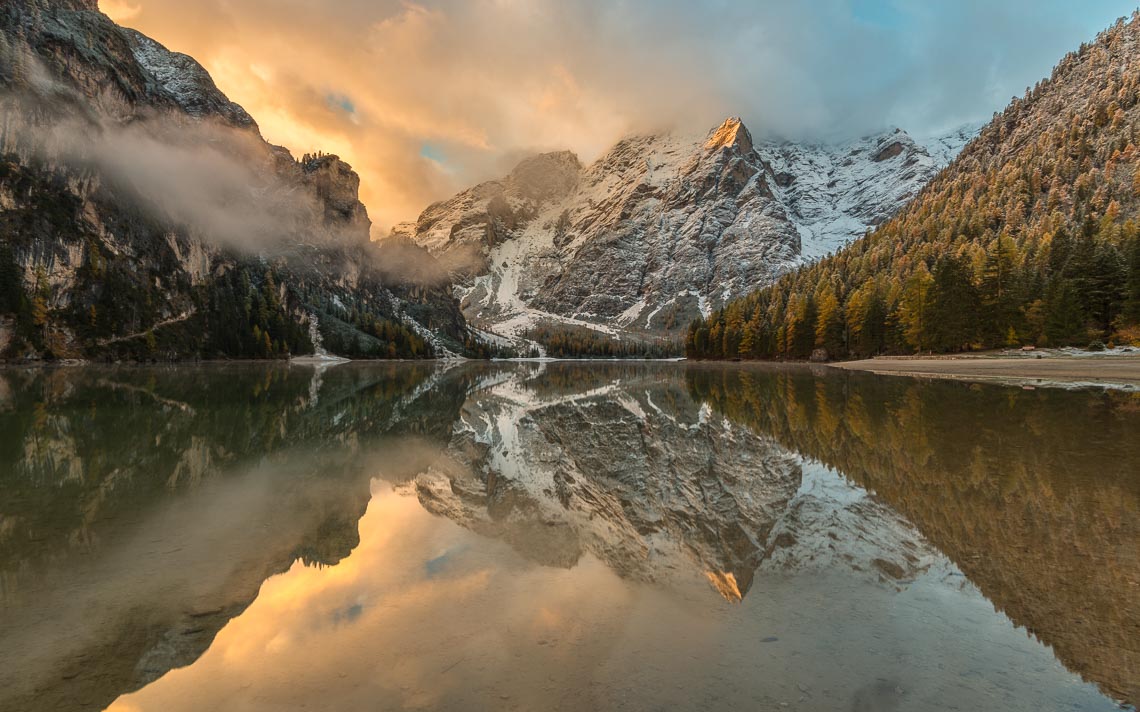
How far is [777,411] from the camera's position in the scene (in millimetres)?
24734

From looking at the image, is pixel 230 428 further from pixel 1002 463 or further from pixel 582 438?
pixel 1002 463

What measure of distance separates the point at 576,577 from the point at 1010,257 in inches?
2937

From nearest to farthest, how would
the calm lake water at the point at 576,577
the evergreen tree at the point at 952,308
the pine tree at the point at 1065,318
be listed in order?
the calm lake water at the point at 576,577 < the pine tree at the point at 1065,318 < the evergreen tree at the point at 952,308

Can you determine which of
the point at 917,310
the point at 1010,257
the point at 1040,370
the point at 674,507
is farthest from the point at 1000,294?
the point at 674,507

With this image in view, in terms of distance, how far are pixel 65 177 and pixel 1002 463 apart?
521 ft

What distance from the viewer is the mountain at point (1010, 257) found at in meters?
52.2

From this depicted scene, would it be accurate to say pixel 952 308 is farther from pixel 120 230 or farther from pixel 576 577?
pixel 120 230

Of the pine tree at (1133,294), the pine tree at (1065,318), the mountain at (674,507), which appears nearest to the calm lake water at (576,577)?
the mountain at (674,507)

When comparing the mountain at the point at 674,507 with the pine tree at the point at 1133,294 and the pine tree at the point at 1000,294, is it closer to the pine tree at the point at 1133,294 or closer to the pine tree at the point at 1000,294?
the pine tree at the point at 1133,294

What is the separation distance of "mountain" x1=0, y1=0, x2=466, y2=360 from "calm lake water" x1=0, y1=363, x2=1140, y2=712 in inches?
3969

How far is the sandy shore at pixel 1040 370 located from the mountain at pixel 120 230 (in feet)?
393

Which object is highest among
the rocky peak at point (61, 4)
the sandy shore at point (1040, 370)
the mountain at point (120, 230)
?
the rocky peak at point (61, 4)

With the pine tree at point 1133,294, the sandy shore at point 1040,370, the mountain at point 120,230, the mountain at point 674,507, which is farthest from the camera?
the mountain at point 120,230

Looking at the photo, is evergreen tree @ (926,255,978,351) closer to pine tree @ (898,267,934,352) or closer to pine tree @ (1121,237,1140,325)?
pine tree @ (898,267,934,352)
